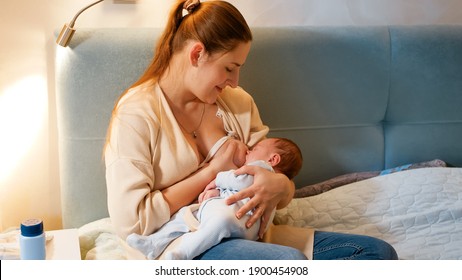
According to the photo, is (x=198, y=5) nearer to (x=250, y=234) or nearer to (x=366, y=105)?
(x=250, y=234)

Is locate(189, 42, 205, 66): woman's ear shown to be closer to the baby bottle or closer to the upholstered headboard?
the upholstered headboard

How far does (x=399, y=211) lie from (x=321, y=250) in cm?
44

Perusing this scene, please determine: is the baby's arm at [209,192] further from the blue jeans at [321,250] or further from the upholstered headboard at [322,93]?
the upholstered headboard at [322,93]

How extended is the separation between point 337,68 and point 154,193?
909 millimetres

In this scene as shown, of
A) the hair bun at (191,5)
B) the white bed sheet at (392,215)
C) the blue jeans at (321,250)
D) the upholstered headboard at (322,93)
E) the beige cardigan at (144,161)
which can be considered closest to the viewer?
the blue jeans at (321,250)

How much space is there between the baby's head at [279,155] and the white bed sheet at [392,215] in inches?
11.2

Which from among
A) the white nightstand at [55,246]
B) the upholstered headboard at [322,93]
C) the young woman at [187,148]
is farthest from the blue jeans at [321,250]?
the upholstered headboard at [322,93]

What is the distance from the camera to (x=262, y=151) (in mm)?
1672

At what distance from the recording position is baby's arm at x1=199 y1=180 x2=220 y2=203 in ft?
5.08

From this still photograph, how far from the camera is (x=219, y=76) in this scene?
5.23 ft

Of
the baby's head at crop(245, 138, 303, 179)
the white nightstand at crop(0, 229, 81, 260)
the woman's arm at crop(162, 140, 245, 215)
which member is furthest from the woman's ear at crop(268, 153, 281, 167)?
the white nightstand at crop(0, 229, 81, 260)

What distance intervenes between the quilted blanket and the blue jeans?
0.22 metres

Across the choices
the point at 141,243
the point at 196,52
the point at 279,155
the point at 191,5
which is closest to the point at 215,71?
the point at 196,52

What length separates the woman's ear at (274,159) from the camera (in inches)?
65.1
